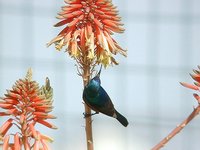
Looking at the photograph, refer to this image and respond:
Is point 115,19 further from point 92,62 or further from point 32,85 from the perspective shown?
point 32,85

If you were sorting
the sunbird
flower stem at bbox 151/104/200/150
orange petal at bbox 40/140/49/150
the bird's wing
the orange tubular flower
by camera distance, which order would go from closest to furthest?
flower stem at bbox 151/104/200/150 → orange petal at bbox 40/140/49/150 → the orange tubular flower → the sunbird → the bird's wing

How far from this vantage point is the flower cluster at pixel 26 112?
98.6 inches

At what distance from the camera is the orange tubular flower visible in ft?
9.01

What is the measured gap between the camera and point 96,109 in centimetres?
310

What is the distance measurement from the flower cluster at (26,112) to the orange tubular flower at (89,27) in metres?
0.25

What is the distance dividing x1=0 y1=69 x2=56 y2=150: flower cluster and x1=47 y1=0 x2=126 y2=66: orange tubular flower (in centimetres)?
25

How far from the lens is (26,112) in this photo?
2551 millimetres

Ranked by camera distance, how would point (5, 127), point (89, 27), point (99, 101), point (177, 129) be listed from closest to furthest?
point (177, 129), point (5, 127), point (89, 27), point (99, 101)

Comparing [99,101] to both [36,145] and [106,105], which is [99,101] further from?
[36,145]

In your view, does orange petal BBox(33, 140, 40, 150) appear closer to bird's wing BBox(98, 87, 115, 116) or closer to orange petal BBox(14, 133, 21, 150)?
orange petal BBox(14, 133, 21, 150)

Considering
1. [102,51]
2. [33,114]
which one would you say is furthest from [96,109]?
[33,114]

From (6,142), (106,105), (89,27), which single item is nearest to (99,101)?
(106,105)

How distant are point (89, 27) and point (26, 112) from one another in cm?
42

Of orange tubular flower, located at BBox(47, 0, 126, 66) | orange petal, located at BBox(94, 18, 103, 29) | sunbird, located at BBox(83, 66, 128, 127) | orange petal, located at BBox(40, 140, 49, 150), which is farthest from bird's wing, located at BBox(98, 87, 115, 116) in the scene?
orange petal, located at BBox(40, 140, 49, 150)
